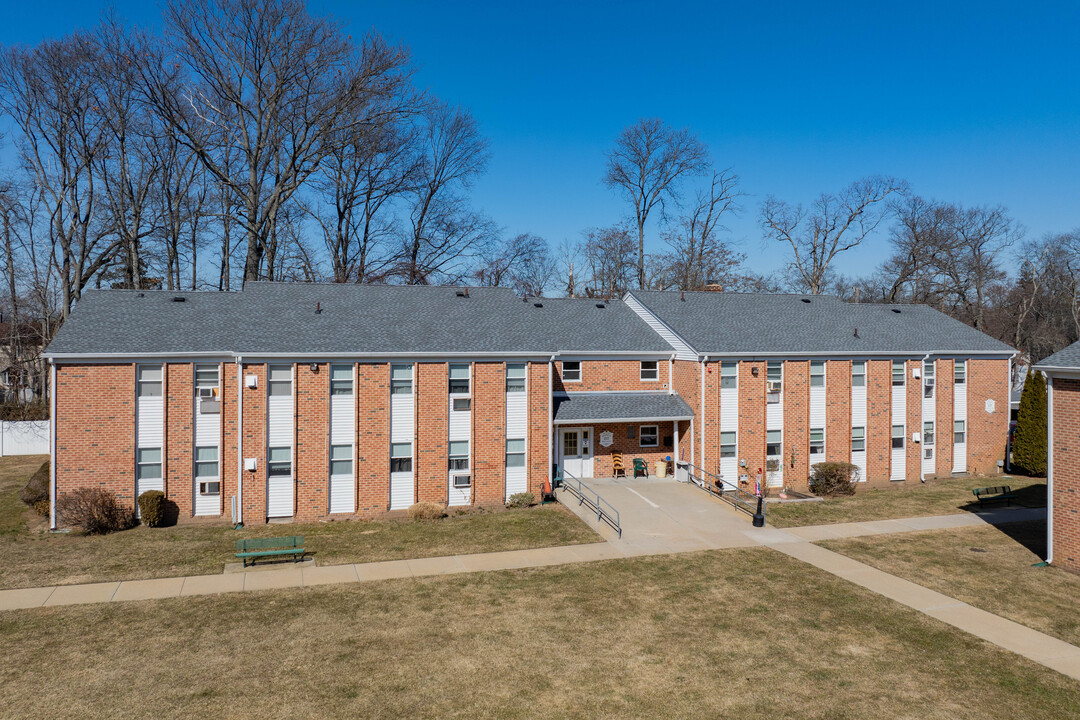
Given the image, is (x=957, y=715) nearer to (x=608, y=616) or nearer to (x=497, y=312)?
(x=608, y=616)

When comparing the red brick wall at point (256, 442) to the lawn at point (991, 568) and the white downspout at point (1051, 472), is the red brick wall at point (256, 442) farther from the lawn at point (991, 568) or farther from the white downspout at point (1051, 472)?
the white downspout at point (1051, 472)

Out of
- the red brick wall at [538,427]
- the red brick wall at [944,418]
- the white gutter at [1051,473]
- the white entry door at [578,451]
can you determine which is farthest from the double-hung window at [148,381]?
the red brick wall at [944,418]

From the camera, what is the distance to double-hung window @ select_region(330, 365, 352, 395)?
2112 centimetres

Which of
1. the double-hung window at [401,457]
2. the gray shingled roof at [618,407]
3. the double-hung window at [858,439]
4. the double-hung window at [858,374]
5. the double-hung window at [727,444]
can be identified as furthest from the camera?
the double-hung window at [858,374]

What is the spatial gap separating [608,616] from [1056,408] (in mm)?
12744

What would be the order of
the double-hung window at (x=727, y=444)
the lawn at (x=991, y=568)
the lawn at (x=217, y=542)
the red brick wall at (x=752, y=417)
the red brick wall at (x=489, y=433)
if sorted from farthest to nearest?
1. the red brick wall at (x=752, y=417)
2. the double-hung window at (x=727, y=444)
3. the red brick wall at (x=489, y=433)
4. the lawn at (x=217, y=542)
5. the lawn at (x=991, y=568)

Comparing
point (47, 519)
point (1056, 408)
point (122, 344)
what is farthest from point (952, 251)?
point (47, 519)

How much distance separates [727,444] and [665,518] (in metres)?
6.23

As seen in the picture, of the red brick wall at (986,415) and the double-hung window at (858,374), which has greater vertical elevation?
the double-hung window at (858,374)

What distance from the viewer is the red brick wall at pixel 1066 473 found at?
15.5 m

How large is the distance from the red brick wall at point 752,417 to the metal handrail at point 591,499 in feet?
21.9

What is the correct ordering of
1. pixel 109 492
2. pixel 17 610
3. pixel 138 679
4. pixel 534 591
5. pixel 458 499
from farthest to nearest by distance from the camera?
pixel 458 499 → pixel 109 492 → pixel 534 591 → pixel 17 610 → pixel 138 679

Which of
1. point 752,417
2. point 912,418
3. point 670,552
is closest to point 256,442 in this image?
point 670,552

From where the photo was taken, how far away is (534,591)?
47.4 ft
